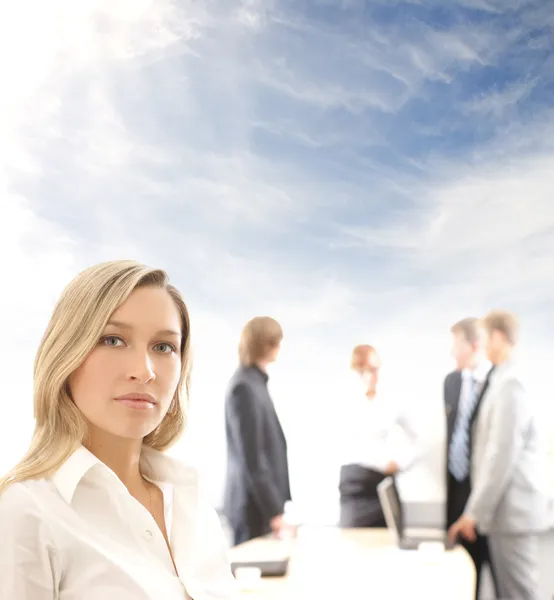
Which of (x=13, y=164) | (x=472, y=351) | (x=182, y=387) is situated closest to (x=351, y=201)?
(x=472, y=351)

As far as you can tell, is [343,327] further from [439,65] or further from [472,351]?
[439,65]

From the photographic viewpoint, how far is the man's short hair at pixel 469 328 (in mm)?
4355

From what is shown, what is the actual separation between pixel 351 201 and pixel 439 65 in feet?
2.88

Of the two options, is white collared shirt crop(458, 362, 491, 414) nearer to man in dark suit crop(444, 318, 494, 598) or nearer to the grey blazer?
man in dark suit crop(444, 318, 494, 598)

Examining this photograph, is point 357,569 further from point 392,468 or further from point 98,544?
point 98,544

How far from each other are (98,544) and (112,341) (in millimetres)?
203

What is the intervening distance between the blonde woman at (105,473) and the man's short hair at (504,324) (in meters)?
3.21

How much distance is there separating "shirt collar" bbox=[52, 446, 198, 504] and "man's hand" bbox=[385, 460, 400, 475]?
3209 mm

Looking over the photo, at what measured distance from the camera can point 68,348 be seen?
85 centimetres

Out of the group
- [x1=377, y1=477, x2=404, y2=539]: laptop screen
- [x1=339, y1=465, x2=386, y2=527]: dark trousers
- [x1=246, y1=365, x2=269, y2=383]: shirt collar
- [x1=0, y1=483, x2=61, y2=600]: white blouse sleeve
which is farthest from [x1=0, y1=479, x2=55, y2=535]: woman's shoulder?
[x1=339, y1=465, x2=386, y2=527]: dark trousers

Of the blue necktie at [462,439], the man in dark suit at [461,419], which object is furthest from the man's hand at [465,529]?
the blue necktie at [462,439]

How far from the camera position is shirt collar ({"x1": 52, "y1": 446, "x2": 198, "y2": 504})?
80 centimetres

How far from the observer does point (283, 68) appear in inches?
178

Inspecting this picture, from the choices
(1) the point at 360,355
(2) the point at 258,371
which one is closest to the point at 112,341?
(2) the point at 258,371
